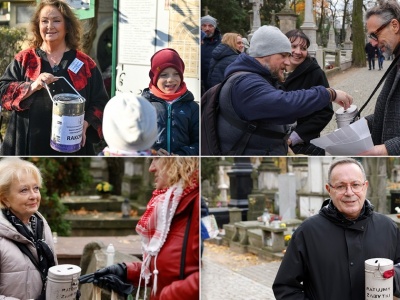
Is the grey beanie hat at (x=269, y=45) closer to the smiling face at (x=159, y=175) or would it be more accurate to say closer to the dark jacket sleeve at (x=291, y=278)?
the smiling face at (x=159, y=175)

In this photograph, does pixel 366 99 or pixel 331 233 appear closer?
pixel 331 233

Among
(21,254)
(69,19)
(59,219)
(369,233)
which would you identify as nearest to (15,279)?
(21,254)

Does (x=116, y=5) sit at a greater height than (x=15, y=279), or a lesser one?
greater

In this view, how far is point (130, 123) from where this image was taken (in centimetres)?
354

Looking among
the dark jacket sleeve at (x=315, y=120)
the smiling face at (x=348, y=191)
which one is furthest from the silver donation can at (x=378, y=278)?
the dark jacket sleeve at (x=315, y=120)

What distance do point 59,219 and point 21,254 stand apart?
16.2 feet

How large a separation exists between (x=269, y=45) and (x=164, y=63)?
537 millimetres

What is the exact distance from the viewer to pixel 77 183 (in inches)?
328

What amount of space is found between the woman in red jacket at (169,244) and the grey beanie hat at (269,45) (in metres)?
0.67

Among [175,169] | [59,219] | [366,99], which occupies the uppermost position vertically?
[366,99]

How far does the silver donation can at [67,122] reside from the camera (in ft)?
11.8

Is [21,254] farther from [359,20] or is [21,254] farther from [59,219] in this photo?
[59,219]

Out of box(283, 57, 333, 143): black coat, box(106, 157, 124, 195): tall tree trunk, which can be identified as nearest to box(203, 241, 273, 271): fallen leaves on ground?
box(283, 57, 333, 143): black coat

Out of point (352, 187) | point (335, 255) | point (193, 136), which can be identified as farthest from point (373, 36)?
point (335, 255)
